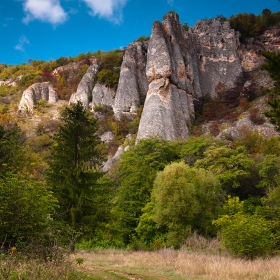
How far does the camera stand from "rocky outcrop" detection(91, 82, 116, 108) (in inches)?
2021

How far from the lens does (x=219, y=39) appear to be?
5153 centimetres

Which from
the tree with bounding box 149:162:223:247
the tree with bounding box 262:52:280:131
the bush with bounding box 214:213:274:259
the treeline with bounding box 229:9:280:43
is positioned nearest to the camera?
the tree with bounding box 262:52:280:131

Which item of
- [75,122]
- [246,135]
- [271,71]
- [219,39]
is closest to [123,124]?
[246,135]

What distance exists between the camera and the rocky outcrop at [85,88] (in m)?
53.7

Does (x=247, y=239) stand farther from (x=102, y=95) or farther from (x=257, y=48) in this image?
(x=257, y=48)

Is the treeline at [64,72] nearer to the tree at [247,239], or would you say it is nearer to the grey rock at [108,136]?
the grey rock at [108,136]

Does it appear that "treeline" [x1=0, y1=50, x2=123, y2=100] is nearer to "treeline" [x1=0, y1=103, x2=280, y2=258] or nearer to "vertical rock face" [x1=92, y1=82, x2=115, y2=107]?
"vertical rock face" [x1=92, y1=82, x2=115, y2=107]

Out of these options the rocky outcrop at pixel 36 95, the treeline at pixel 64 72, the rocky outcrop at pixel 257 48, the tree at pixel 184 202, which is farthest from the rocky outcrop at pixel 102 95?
the tree at pixel 184 202

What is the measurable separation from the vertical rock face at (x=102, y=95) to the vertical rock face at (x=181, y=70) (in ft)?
38.7

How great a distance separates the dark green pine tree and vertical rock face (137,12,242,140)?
16.9 metres

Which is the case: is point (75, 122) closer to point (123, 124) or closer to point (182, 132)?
point (182, 132)

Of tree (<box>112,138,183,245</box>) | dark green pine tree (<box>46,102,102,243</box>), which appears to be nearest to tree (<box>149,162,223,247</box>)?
tree (<box>112,138,183,245</box>)

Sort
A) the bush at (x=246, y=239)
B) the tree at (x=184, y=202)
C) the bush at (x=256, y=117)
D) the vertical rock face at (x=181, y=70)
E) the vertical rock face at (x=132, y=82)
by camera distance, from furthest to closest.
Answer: the vertical rock face at (x=132, y=82)
the vertical rock face at (x=181, y=70)
the bush at (x=256, y=117)
the tree at (x=184, y=202)
the bush at (x=246, y=239)

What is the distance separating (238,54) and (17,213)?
51183 mm
